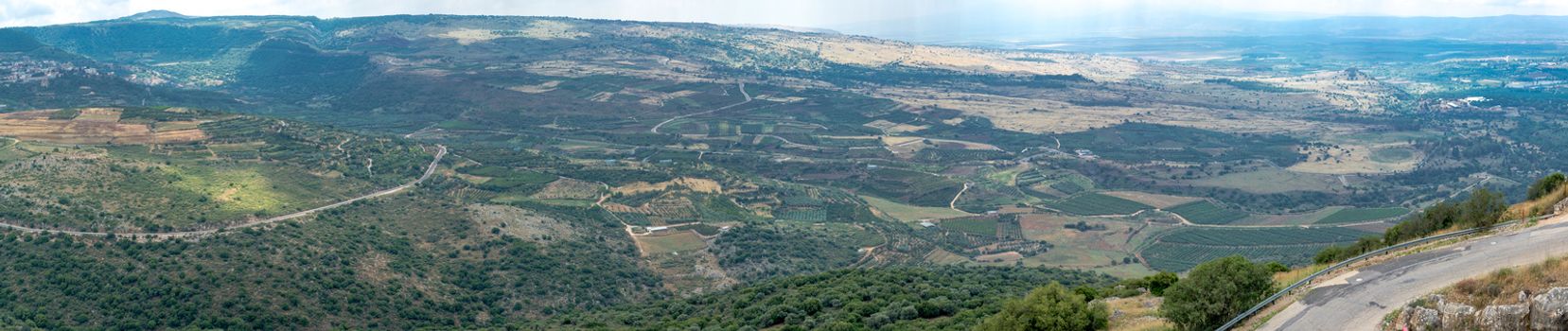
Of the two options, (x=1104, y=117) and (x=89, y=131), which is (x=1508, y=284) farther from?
(x=1104, y=117)

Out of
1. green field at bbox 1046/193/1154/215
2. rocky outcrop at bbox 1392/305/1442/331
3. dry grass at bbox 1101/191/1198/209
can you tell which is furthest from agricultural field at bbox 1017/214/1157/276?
rocky outcrop at bbox 1392/305/1442/331

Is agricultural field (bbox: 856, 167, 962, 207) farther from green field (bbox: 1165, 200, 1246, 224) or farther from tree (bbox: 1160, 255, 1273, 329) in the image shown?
tree (bbox: 1160, 255, 1273, 329)

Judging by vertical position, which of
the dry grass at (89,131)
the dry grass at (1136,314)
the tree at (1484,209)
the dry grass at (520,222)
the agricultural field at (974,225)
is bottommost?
the agricultural field at (974,225)

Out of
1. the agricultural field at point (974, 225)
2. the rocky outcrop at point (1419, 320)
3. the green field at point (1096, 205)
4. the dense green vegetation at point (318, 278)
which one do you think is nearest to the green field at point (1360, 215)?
the green field at point (1096, 205)

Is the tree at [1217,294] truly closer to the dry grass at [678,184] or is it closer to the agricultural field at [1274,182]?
the dry grass at [678,184]

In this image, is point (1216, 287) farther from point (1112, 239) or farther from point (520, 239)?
point (1112, 239)

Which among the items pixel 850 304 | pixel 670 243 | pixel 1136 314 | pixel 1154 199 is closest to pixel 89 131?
pixel 670 243
